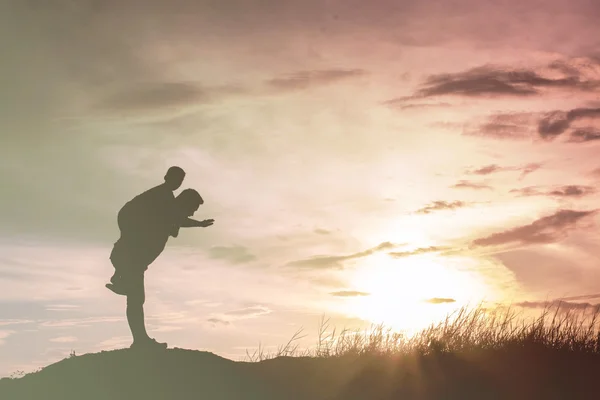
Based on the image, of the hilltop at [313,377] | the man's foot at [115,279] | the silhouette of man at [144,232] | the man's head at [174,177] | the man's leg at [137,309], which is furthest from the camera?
the man's head at [174,177]

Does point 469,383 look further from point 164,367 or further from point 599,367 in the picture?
point 164,367

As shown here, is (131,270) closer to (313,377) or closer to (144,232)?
(144,232)

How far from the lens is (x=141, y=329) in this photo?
13.5 meters

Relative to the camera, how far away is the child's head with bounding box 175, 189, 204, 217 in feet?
45.3

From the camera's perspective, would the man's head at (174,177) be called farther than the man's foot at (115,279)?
Yes

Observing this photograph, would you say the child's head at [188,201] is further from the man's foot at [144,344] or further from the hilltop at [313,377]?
the hilltop at [313,377]

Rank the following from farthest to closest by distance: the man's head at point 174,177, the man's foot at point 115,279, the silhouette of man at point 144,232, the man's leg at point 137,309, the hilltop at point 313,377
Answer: the man's head at point 174,177, the man's foot at point 115,279, the silhouette of man at point 144,232, the man's leg at point 137,309, the hilltop at point 313,377

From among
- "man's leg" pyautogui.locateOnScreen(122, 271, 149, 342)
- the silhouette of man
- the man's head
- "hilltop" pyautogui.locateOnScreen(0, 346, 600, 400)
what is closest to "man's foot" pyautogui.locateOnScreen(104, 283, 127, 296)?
the silhouette of man

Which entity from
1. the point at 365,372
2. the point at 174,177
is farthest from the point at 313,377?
the point at 174,177

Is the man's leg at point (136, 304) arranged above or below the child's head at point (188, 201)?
below

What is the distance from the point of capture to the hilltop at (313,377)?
41.3 ft

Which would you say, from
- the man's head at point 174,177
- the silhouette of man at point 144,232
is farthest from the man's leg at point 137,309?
the man's head at point 174,177

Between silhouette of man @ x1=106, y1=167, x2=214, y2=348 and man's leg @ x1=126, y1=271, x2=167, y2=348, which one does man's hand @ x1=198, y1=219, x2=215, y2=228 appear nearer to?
silhouette of man @ x1=106, y1=167, x2=214, y2=348

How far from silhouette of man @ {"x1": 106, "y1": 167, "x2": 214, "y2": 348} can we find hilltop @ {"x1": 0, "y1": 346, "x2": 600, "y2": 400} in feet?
2.49
